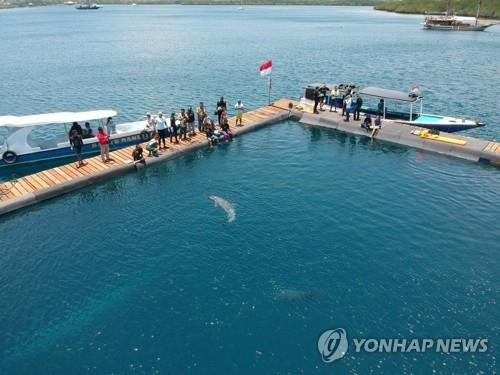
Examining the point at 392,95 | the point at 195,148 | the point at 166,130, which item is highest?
the point at 392,95

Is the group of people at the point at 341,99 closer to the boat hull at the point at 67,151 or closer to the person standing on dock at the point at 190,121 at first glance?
the person standing on dock at the point at 190,121

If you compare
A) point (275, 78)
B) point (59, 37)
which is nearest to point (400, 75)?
point (275, 78)

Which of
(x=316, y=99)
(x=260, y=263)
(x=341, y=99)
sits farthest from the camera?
(x=341, y=99)

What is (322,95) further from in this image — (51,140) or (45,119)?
(51,140)

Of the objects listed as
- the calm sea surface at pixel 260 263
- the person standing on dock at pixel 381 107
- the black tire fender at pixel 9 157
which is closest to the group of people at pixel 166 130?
the calm sea surface at pixel 260 263

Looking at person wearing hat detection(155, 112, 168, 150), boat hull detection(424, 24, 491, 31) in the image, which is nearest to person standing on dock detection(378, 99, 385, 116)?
person wearing hat detection(155, 112, 168, 150)

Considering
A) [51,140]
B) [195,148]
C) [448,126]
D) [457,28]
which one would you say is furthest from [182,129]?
[457,28]

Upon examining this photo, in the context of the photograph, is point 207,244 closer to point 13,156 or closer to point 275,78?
point 13,156
